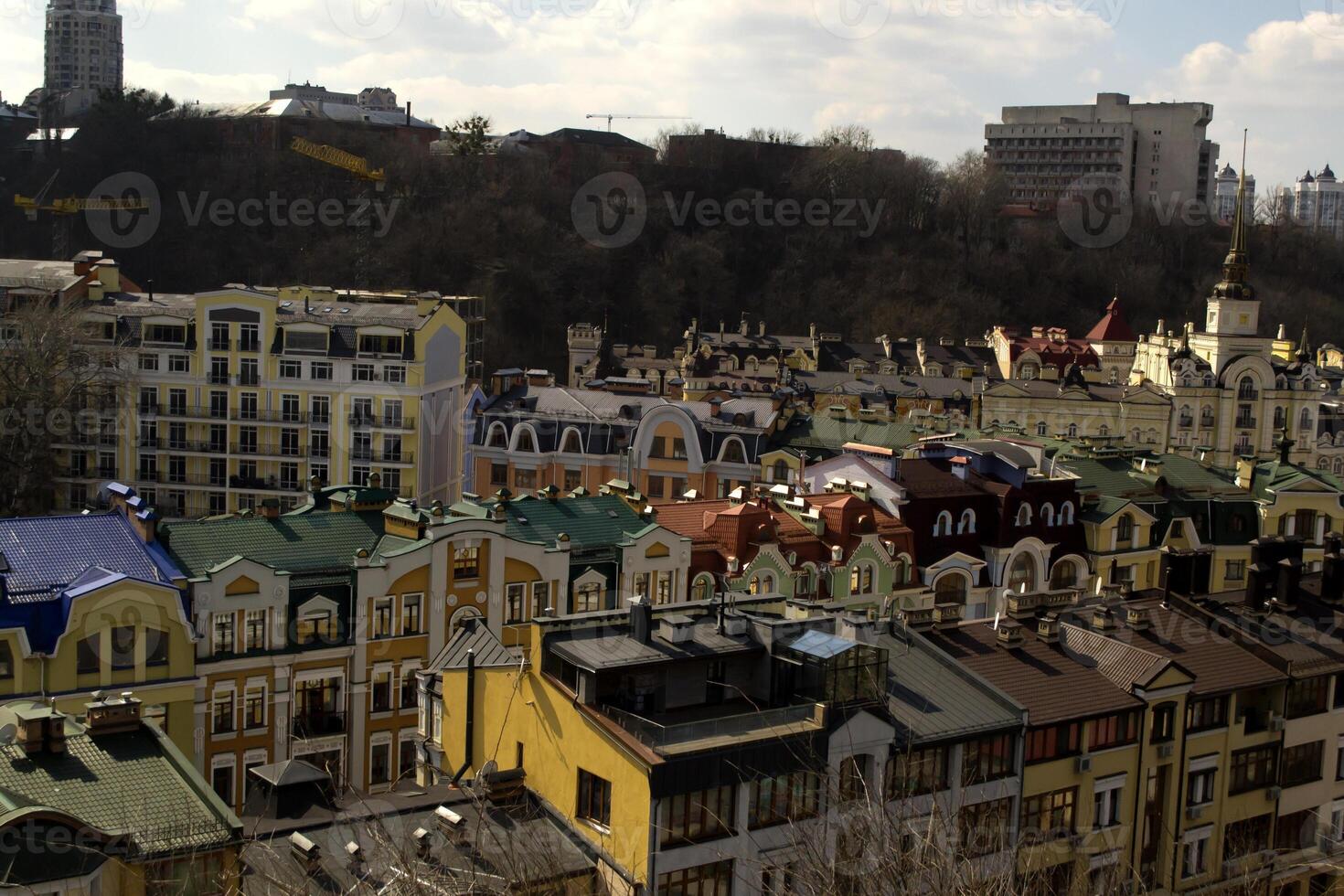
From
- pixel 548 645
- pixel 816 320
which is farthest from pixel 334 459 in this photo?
pixel 816 320

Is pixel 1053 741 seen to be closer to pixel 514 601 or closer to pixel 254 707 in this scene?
pixel 514 601

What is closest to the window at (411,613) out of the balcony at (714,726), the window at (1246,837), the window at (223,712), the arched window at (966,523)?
the window at (223,712)

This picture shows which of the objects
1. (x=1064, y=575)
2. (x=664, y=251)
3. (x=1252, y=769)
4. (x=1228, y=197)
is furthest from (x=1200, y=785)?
(x=1228, y=197)

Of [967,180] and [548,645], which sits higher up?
[967,180]

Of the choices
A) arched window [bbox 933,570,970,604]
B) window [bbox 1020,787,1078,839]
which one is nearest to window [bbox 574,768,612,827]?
window [bbox 1020,787,1078,839]

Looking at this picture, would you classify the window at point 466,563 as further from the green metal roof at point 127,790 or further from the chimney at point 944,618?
the green metal roof at point 127,790

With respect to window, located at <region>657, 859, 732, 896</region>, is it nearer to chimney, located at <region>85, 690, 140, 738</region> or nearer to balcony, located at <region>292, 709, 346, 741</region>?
chimney, located at <region>85, 690, 140, 738</region>

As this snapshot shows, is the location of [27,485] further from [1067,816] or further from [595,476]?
[1067,816]
